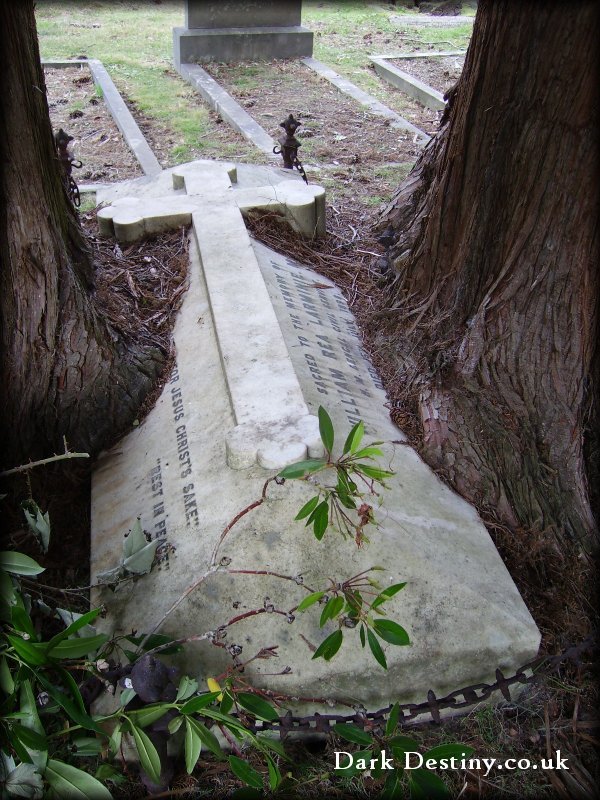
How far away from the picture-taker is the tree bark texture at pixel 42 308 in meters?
2.72

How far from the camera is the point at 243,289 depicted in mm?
3545

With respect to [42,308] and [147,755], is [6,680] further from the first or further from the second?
[42,308]

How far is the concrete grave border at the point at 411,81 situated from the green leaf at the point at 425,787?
713cm

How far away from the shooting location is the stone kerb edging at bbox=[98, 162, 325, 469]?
8.79ft

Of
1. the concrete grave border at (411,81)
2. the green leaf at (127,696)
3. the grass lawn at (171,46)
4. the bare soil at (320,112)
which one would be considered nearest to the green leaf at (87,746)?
the green leaf at (127,696)

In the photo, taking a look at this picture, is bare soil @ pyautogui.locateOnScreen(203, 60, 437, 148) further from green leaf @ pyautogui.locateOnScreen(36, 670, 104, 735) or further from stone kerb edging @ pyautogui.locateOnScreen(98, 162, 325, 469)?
green leaf @ pyautogui.locateOnScreen(36, 670, 104, 735)

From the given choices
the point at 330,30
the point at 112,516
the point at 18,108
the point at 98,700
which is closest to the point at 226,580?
the point at 98,700

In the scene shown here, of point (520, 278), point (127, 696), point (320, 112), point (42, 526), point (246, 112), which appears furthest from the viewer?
point (320, 112)

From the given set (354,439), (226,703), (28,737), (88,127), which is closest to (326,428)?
(354,439)

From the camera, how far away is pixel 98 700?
238cm

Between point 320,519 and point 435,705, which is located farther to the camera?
point 435,705

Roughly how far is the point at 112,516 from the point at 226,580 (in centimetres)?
75

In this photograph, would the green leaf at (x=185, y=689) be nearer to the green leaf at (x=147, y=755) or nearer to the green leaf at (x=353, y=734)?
the green leaf at (x=147, y=755)

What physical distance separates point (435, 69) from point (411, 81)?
1166 mm
